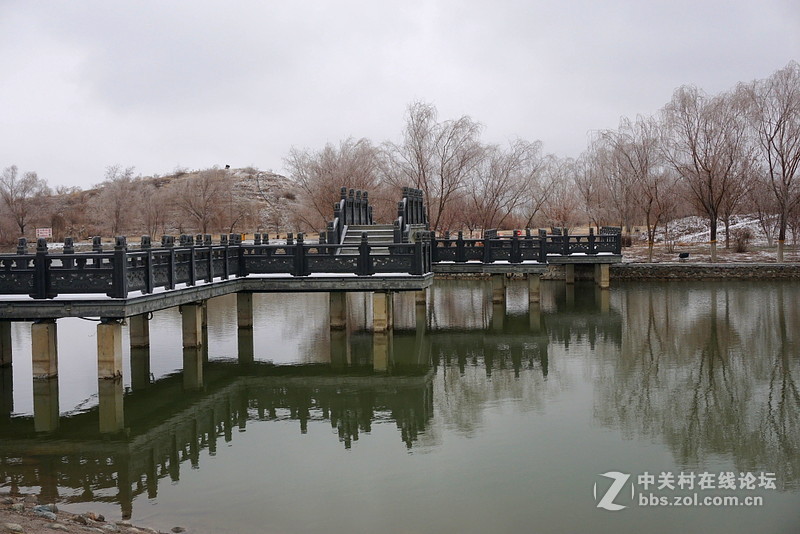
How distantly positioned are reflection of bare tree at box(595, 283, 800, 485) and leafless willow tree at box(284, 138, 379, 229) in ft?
84.4

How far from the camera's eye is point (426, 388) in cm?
1534

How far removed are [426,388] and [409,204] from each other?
41.5ft

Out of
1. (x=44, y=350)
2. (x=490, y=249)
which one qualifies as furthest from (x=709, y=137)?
(x=44, y=350)

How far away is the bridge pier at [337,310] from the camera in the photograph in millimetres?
21688

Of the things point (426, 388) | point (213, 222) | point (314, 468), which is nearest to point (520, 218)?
point (213, 222)

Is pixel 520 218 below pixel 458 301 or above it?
above

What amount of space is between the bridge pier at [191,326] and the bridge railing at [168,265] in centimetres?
92

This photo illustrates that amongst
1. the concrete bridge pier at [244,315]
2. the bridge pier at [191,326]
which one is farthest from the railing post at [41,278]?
the concrete bridge pier at [244,315]

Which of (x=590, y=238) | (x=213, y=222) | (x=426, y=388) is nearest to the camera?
(x=426, y=388)

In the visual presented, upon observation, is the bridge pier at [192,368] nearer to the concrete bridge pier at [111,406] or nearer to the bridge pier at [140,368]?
the bridge pier at [140,368]

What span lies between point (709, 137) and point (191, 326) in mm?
29699

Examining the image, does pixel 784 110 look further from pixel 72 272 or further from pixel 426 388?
pixel 72 272

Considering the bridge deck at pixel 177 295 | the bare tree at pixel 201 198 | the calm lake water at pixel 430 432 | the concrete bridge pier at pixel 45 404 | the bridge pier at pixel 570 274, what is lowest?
the calm lake water at pixel 430 432

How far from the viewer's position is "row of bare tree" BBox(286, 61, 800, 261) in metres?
38.7
